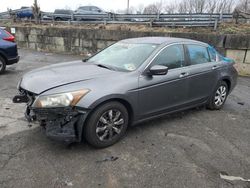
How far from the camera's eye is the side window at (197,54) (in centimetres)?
470

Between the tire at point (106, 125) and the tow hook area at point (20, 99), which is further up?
the tow hook area at point (20, 99)

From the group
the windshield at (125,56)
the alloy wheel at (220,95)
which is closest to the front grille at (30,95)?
the windshield at (125,56)

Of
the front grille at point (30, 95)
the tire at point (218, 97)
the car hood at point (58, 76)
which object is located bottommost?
the tire at point (218, 97)

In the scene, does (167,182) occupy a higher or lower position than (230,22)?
lower

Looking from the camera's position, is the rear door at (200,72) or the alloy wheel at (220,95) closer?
the rear door at (200,72)

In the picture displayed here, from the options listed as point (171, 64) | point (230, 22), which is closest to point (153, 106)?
point (171, 64)

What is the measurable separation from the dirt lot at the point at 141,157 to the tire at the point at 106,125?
143 millimetres

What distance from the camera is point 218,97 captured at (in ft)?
17.7

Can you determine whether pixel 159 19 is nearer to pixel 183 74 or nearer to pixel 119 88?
pixel 183 74

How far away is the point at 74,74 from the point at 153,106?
1.34m

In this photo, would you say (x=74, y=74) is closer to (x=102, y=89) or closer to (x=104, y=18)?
(x=102, y=89)

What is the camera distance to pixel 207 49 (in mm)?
5188

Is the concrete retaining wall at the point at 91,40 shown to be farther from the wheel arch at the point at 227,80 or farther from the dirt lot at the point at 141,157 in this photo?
the dirt lot at the point at 141,157

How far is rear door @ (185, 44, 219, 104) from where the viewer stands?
462 cm
